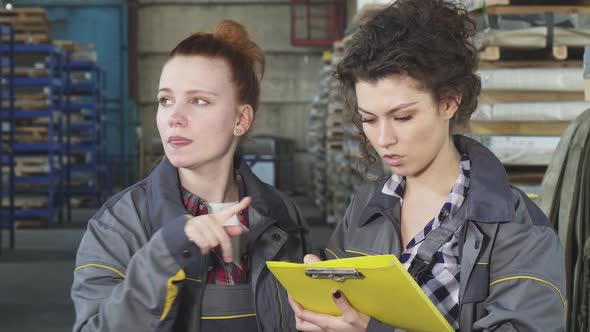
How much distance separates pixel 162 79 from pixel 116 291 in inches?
23.9

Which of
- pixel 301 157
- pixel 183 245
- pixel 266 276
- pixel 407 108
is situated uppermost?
pixel 407 108

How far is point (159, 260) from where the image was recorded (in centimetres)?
189

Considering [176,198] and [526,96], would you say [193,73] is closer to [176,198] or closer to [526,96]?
[176,198]

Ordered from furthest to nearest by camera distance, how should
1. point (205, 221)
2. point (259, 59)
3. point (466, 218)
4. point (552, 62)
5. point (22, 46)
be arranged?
1. point (22, 46)
2. point (552, 62)
3. point (259, 59)
4. point (466, 218)
5. point (205, 221)

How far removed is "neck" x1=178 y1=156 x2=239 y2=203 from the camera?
2293mm

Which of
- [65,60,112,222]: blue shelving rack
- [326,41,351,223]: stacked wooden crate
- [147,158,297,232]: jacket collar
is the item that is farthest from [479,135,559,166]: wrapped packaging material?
[65,60,112,222]: blue shelving rack

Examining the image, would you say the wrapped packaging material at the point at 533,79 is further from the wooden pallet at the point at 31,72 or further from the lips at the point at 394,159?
the wooden pallet at the point at 31,72

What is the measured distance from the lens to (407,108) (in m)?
2.14

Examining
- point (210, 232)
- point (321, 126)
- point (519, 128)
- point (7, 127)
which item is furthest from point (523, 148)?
point (321, 126)

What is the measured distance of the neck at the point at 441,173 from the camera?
7.40 feet

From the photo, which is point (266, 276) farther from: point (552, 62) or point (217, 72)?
point (552, 62)

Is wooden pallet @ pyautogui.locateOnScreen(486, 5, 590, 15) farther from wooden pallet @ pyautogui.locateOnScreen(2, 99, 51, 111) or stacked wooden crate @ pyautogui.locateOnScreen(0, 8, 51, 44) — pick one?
stacked wooden crate @ pyautogui.locateOnScreen(0, 8, 51, 44)

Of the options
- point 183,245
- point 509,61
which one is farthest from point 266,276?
point 509,61

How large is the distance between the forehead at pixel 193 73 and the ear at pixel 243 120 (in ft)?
0.39
